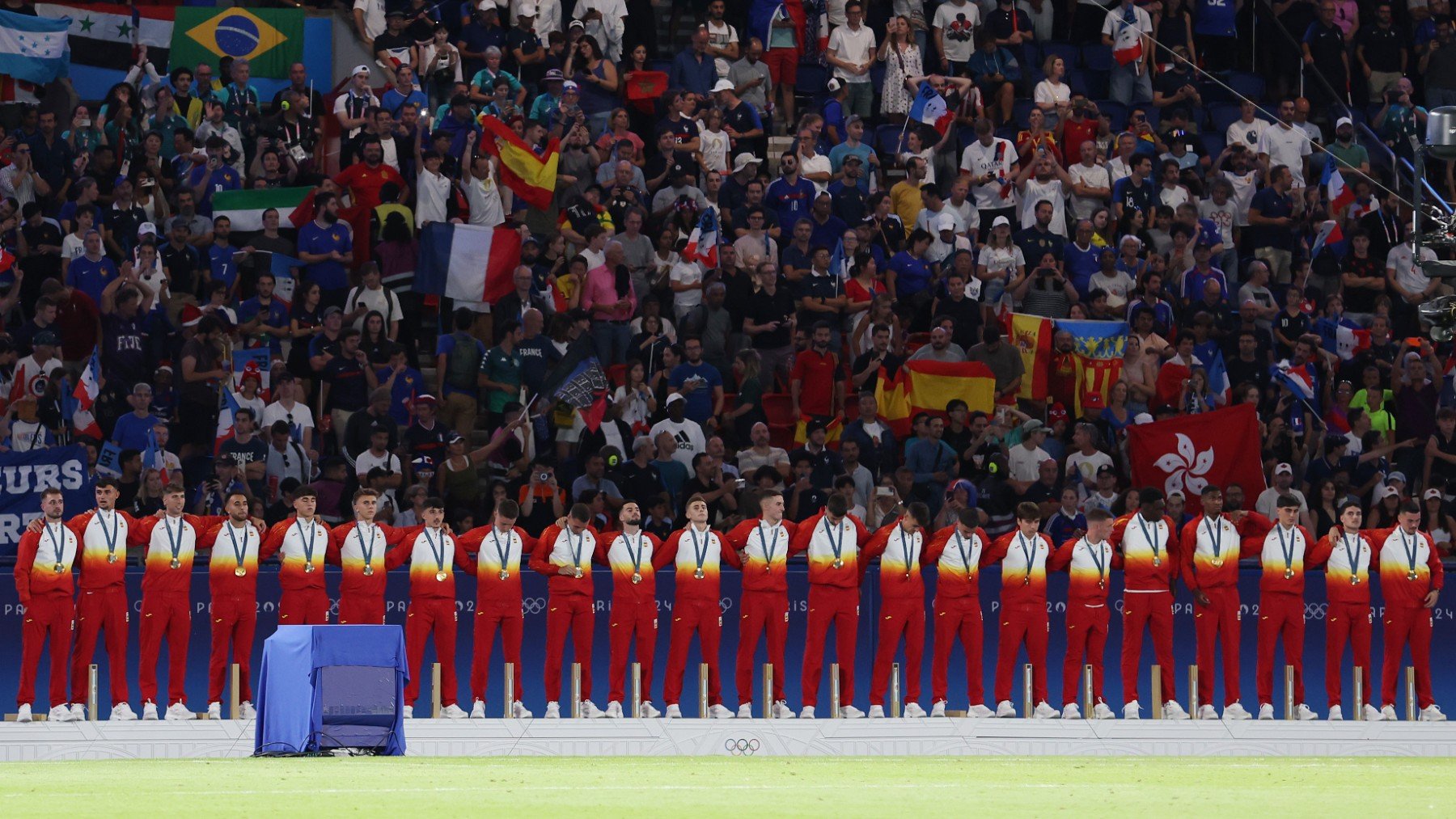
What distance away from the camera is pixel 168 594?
1850 cm

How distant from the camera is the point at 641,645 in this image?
19.1 meters

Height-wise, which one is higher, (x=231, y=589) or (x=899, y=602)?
(x=231, y=589)

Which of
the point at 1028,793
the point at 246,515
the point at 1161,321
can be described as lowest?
the point at 1028,793

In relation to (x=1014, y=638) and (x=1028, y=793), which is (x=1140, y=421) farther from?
(x=1028, y=793)

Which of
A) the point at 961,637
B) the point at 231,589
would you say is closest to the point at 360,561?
the point at 231,589

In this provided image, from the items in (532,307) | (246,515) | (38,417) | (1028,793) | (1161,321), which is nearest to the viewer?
(1028,793)

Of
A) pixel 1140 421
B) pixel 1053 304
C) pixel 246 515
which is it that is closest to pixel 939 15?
pixel 1053 304

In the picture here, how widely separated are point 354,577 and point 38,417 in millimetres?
3523

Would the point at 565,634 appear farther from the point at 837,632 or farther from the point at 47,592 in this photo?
the point at 47,592

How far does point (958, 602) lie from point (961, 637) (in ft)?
1.36

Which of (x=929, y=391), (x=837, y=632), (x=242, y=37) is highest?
(x=242, y=37)

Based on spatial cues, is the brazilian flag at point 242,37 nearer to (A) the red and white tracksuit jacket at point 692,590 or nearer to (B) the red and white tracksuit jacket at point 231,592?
(B) the red and white tracksuit jacket at point 231,592

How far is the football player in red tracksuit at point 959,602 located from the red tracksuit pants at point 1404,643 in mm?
3634

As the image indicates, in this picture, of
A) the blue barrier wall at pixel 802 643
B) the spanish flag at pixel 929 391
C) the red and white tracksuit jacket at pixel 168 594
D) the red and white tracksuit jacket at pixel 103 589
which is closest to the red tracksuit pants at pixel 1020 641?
the blue barrier wall at pixel 802 643
